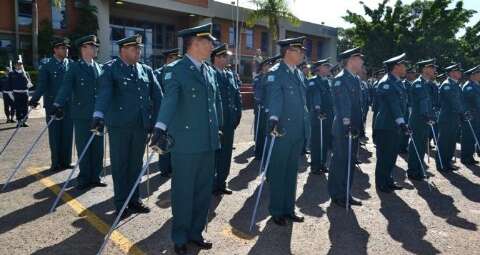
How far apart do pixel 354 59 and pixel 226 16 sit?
35370 millimetres

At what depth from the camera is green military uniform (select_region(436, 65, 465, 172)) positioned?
856cm

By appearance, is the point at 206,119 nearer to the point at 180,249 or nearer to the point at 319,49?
the point at 180,249

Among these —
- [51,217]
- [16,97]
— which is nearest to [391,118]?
[51,217]

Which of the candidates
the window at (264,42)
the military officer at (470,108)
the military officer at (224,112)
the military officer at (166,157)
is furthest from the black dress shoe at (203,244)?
the window at (264,42)

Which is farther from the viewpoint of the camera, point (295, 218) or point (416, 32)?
point (416, 32)

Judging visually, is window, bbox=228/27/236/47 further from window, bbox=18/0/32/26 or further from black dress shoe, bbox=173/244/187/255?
black dress shoe, bbox=173/244/187/255

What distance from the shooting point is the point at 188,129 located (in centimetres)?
417

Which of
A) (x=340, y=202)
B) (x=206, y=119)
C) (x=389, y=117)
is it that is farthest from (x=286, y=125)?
(x=389, y=117)

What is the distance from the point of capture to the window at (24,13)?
97.5 feet

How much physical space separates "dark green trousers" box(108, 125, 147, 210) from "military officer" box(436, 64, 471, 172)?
6.36m

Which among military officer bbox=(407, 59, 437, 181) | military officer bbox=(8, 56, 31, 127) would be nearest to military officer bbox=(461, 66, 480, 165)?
military officer bbox=(407, 59, 437, 181)

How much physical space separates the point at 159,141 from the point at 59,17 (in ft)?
104

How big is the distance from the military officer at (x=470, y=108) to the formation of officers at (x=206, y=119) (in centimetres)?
87

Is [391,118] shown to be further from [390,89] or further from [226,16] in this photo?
[226,16]
